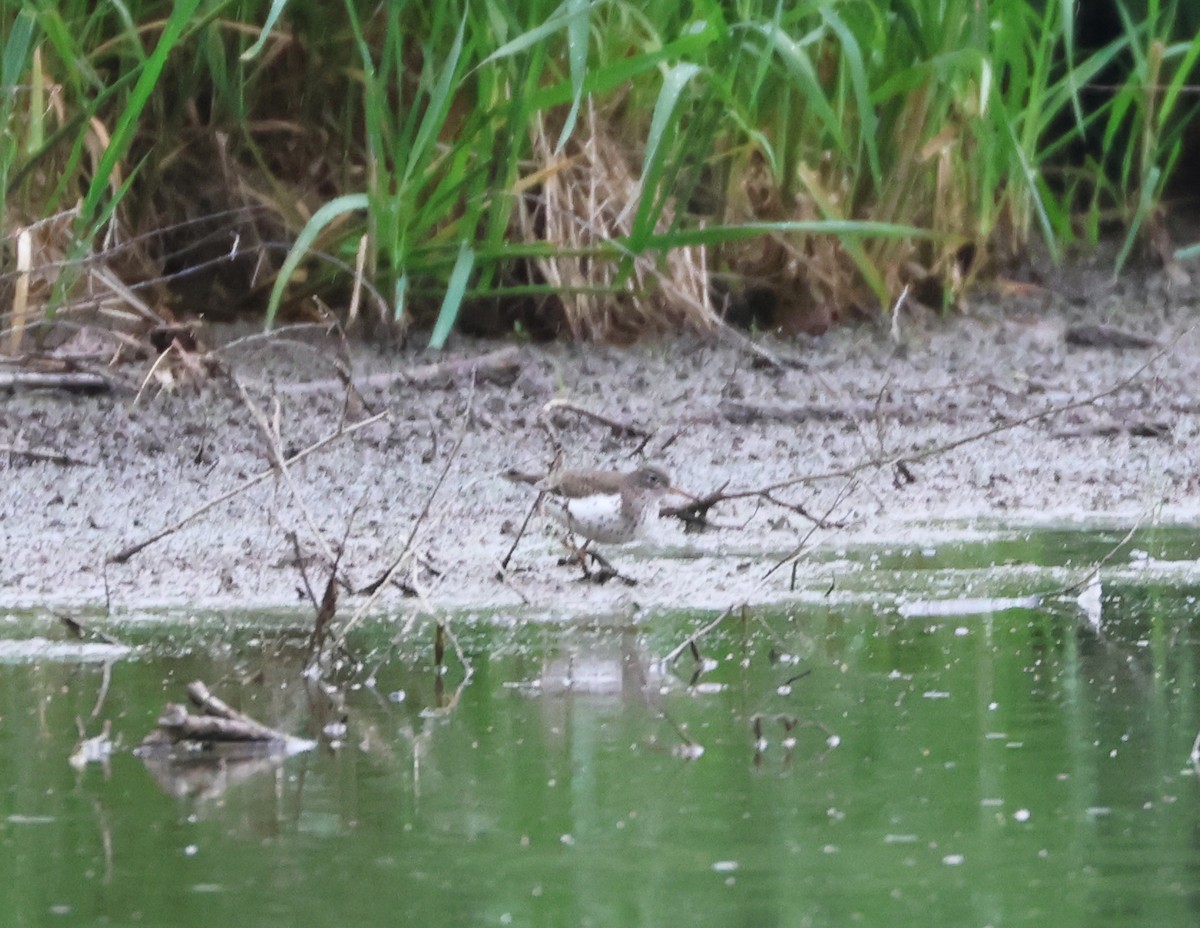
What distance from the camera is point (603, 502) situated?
3662mm

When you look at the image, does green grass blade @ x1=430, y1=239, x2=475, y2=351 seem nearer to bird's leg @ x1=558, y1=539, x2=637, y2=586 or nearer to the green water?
bird's leg @ x1=558, y1=539, x2=637, y2=586

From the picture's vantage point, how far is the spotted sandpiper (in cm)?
366

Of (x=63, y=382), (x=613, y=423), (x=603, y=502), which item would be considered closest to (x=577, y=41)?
(x=613, y=423)

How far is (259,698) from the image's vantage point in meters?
2.66

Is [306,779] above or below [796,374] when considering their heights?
above

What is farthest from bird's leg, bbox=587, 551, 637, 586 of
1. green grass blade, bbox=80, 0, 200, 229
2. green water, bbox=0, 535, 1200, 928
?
green grass blade, bbox=80, 0, 200, 229

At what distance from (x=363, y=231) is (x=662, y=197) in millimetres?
693

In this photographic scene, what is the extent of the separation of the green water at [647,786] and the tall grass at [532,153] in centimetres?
177

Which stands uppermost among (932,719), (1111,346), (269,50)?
(269,50)

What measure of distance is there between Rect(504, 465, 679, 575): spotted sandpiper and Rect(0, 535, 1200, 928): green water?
1.79ft

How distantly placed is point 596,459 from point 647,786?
2361mm

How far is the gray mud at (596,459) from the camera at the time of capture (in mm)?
3479

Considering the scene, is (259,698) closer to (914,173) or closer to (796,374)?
(796,374)

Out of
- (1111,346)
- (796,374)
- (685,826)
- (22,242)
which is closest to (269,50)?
(22,242)
